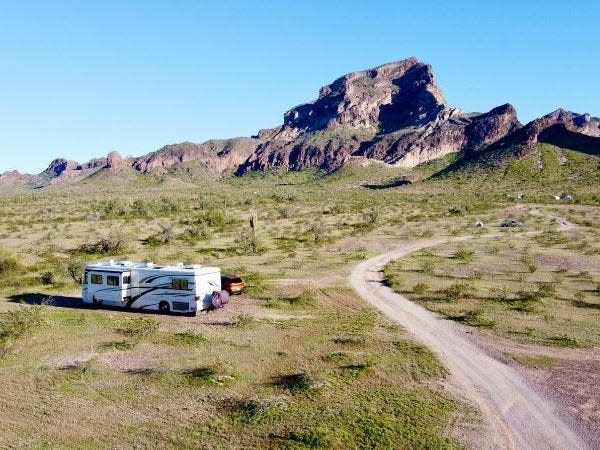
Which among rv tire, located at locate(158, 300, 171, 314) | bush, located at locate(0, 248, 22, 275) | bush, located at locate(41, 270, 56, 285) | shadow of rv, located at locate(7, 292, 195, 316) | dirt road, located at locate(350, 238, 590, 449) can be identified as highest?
bush, located at locate(0, 248, 22, 275)

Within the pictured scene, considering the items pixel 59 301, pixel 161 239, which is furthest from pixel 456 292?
pixel 161 239

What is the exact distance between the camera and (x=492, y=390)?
1777 centimetres

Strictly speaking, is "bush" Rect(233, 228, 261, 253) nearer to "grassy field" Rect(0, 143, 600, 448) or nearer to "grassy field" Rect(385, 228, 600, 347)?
"grassy field" Rect(0, 143, 600, 448)

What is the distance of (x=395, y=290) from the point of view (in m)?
33.5

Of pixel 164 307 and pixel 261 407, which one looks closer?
pixel 261 407

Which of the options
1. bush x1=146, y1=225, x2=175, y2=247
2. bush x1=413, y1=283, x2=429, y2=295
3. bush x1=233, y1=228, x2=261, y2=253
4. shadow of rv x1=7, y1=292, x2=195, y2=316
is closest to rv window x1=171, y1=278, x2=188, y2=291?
shadow of rv x1=7, y1=292, x2=195, y2=316

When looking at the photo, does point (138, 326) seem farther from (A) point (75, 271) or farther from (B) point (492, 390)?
(B) point (492, 390)

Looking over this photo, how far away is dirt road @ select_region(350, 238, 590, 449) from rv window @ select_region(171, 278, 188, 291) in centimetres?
1050

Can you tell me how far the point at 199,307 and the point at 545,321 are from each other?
17.0 meters

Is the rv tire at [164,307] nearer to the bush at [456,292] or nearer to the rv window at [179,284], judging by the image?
the rv window at [179,284]

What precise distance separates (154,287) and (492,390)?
56.1ft

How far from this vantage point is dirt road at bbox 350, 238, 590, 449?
14.5m

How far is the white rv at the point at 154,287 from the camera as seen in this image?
1059 inches

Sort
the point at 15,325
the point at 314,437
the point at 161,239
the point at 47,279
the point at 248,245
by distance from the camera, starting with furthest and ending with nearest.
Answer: the point at 161,239 → the point at 248,245 → the point at 47,279 → the point at 15,325 → the point at 314,437
